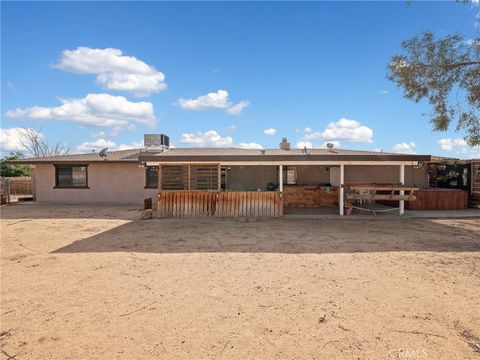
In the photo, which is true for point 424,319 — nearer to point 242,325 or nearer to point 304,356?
point 304,356

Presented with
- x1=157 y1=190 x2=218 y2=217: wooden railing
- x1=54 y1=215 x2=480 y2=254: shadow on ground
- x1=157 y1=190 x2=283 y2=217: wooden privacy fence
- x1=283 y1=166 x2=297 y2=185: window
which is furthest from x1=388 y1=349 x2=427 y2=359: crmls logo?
x1=283 y1=166 x2=297 y2=185: window

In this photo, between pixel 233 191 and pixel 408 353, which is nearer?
pixel 408 353

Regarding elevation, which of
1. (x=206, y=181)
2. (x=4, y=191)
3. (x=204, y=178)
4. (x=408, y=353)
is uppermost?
(x=204, y=178)

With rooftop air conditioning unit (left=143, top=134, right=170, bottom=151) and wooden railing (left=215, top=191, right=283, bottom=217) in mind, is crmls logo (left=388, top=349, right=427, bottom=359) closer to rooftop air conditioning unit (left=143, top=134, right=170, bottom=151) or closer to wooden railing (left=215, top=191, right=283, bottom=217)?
wooden railing (left=215, top=191, right=283, bottom=217)

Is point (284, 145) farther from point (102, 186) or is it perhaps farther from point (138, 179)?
point (102, 186)

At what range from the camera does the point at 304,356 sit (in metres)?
2.92

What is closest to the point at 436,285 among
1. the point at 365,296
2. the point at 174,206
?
the point at 365,296

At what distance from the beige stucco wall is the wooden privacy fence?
473cm

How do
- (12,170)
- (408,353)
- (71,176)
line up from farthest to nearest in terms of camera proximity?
(12,170) → (71,176) → (408,353)

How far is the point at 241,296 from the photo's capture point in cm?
433

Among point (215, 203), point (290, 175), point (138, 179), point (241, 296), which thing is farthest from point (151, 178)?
point (241, 296)

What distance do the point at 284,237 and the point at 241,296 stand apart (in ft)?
13.2

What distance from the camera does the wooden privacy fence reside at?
460 inches

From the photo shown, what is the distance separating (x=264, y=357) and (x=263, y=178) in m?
12.8
